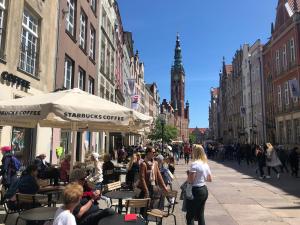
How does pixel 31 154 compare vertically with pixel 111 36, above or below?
below

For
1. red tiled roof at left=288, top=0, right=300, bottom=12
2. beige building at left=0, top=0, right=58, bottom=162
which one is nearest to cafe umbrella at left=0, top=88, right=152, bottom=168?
beige building at left=0, top=0, right=58, bottom=162

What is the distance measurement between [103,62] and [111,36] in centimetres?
557

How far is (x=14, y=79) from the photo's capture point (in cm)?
1277

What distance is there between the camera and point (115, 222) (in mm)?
4703

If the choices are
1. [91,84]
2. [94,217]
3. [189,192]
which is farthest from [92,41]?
[94,217]

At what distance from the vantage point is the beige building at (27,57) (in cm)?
1234

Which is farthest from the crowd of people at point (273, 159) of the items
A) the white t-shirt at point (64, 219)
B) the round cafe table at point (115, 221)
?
the white t-shirt at point (64, 219)

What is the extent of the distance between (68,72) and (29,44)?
560cm

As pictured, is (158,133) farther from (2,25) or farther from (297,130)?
(2,25)

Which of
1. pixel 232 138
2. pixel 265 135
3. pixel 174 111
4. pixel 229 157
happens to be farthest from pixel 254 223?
pixel 174 111

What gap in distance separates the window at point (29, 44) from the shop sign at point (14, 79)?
695mm

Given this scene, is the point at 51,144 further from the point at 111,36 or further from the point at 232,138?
the point at 232,138

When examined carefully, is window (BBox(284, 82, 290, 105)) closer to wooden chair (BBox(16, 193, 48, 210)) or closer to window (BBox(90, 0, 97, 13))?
window (BBox(90, 0, 97, 13))

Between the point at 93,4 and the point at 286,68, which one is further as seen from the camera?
the point at 286,68
